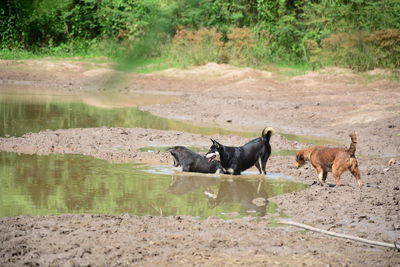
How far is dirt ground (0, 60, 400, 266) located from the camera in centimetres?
529

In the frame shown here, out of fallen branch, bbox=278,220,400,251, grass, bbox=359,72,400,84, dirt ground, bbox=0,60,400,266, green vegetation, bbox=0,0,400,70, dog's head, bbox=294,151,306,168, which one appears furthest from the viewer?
grass, bbox=359,72,400,84

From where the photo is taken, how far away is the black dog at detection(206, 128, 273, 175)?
33.3ft

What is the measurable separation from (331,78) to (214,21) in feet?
74.8

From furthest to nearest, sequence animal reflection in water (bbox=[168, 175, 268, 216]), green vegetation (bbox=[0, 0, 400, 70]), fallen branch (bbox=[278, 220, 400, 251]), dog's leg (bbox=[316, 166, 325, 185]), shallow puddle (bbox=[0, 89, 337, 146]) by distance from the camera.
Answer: shallow puddle (bbox=[0, 89, 337, 146])
dog's leg (bbox=[316, 166, 325, 185])
animal reflection in water (bbox=[168, 175, 268, 216])
fallen branch (bbox=[278, 220, 400, 251])
green vegetation (bbox=[0, 0, 400, 70])

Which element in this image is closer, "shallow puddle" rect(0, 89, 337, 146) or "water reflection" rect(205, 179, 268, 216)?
"water reflection" rect(205, 179, 268, 216)

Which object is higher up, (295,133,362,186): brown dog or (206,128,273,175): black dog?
(295,133,362,186): brown dog

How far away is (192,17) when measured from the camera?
64.2 inches

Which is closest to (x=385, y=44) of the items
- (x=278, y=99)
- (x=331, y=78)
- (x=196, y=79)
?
(x=331, y=78)

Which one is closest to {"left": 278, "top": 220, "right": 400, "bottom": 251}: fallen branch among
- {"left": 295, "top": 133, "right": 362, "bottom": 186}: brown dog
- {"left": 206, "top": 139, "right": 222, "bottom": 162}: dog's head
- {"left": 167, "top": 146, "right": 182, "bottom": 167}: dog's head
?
{"left": 295, "top": 133, "right": 362, "bottom": 186}: brown dog

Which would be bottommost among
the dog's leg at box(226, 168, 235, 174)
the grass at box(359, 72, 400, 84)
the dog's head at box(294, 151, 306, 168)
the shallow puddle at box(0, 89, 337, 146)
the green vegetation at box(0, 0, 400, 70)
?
the shallow puddle at box(0, 89, 337, 146)

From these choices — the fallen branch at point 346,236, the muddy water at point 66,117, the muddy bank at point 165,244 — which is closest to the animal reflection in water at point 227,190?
the fallen branch at point 346,236

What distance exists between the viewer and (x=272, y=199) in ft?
27.5

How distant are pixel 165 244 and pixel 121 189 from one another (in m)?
3.22

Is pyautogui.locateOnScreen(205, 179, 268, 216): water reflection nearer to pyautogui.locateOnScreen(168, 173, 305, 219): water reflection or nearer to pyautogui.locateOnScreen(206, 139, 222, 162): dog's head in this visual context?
pyautogui.locateOnScreen(168, 173, 305, 219): water reflection
